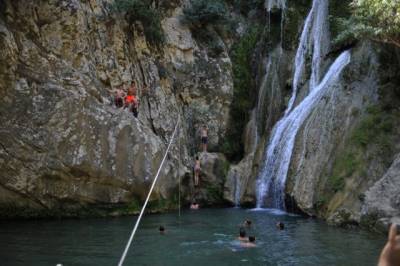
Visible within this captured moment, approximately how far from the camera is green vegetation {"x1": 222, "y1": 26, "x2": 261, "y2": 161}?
79.9 ft

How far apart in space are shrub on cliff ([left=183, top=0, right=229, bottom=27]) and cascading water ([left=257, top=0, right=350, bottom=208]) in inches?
197

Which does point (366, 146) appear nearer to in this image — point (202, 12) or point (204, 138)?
point (204, 138)

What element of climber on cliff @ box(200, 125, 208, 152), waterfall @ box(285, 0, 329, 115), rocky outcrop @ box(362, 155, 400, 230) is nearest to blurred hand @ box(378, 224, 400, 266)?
rocky outcrop @ box(362, 155, 400, 230)

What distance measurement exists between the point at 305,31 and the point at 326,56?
2.50m

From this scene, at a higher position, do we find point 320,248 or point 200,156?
point 200,156

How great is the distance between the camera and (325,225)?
14.8 metres

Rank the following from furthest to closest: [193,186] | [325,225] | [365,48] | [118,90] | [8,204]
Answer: [193,186]
[118,90]
[365,48]
[8,204]
[325,225]

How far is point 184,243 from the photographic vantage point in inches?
501

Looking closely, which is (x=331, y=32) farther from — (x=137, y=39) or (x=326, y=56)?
(x=137, y=39)

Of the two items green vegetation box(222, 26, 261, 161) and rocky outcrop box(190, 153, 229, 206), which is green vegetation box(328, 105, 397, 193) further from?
green vegetation box(222, 26, 261, 161)

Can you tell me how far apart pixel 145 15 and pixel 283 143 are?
8.24 meters

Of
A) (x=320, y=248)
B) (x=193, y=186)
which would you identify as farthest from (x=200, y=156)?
(x=320, y=248)

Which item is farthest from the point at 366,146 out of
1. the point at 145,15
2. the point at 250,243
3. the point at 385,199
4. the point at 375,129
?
the point at 145,15

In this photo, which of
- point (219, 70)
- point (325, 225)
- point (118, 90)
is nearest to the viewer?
point (325, 225)
